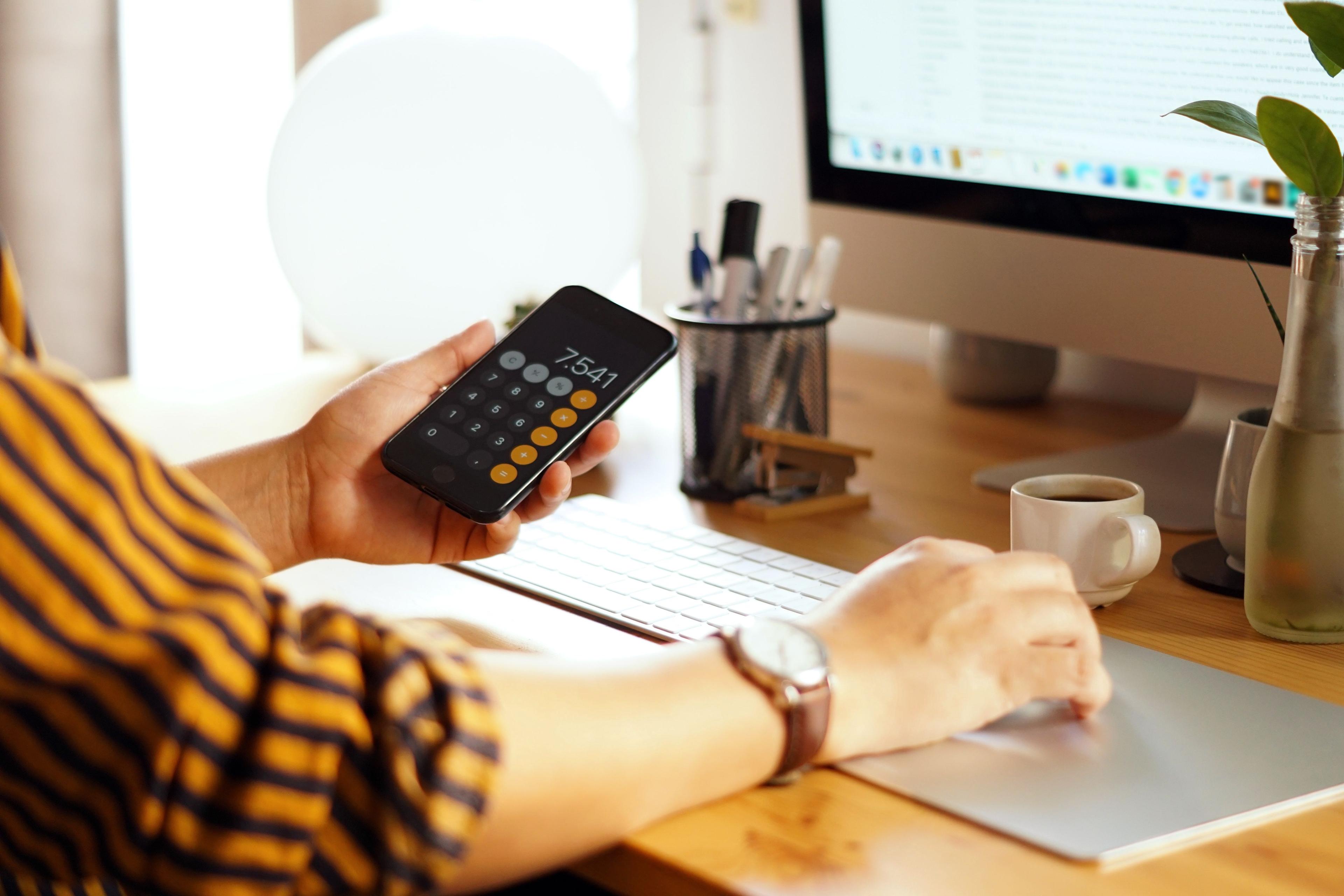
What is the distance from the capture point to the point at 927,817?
1.58ft

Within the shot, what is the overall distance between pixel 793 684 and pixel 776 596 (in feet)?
0.62

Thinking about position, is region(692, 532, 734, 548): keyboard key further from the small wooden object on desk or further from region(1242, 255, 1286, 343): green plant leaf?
region(1242, 255, 1286, 343): green plant leaf

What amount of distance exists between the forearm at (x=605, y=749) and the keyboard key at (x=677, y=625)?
0.13m

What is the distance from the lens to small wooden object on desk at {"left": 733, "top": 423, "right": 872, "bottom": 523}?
86 cm

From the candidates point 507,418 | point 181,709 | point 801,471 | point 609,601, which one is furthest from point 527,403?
point 181,709

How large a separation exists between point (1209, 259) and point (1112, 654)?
0.31m

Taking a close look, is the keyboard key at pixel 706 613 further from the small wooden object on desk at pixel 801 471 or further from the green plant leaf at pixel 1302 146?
the green plant leaf at pixel 1302 146

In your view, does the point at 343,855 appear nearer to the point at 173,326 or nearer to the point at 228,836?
the point at 228,836

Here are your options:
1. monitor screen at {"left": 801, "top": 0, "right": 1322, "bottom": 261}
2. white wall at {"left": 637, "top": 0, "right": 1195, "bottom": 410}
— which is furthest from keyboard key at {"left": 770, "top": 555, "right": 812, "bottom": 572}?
white wall at {"left": 637, "top": 0, "right": 1195, "bottom": 410}

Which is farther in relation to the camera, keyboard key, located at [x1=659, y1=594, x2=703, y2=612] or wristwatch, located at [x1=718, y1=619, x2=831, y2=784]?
keyboard key, located at [x1=659, y1=594, x2=703, y2=612]

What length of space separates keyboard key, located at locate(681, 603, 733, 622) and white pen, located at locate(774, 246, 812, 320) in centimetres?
31

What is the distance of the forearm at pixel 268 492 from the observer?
72cm

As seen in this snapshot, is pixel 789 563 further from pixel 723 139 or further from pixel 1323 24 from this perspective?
pixel 723 139

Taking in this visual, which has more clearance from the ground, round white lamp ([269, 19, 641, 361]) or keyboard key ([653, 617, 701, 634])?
round white lamp ([269, 19, 641, 361])
